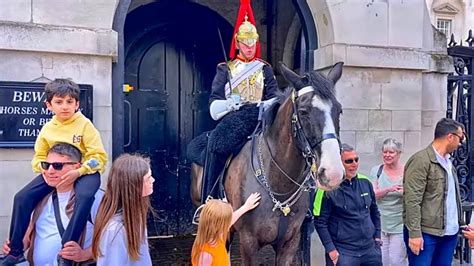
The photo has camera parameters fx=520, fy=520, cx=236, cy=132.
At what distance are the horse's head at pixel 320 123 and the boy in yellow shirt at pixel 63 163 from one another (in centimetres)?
134

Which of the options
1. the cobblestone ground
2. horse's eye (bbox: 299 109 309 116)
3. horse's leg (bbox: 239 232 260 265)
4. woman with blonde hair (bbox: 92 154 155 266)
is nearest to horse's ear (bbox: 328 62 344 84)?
horse's eye (bbox: 299 109 309 116)

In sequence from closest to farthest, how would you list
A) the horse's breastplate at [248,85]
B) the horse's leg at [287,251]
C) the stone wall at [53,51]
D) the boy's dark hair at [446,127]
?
1. the horse's leg at [287,251]
2. the stone wall at [53,51]
3. the boy's dark hair at [446,127]
4. the horse's breastplate at [248,85]

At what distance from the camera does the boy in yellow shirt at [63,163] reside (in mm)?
2988

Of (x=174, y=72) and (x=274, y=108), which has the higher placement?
(x=174, y=72)

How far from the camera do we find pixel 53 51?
440cm

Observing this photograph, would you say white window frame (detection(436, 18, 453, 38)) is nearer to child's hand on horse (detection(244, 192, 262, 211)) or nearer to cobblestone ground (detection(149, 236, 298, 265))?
cobblestone ground (detection(149, 236, 298, 265))

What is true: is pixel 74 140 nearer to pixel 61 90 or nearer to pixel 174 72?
pixel 61 90

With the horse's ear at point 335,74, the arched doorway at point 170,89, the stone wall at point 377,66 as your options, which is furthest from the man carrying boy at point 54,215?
the arched doorway at point 170,89

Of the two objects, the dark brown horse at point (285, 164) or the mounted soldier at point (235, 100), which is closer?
the dark brown horse at point (285, 164)

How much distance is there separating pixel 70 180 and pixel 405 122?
4125 mm

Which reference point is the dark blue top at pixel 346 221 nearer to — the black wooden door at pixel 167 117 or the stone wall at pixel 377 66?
the stone wall at pixel 377 66

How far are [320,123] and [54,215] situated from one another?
1745 millimetres

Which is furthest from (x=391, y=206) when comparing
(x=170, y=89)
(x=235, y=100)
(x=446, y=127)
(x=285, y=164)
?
(x=170, y=89)

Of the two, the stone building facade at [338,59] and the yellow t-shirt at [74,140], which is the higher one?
the stone building facade at [338,59]
